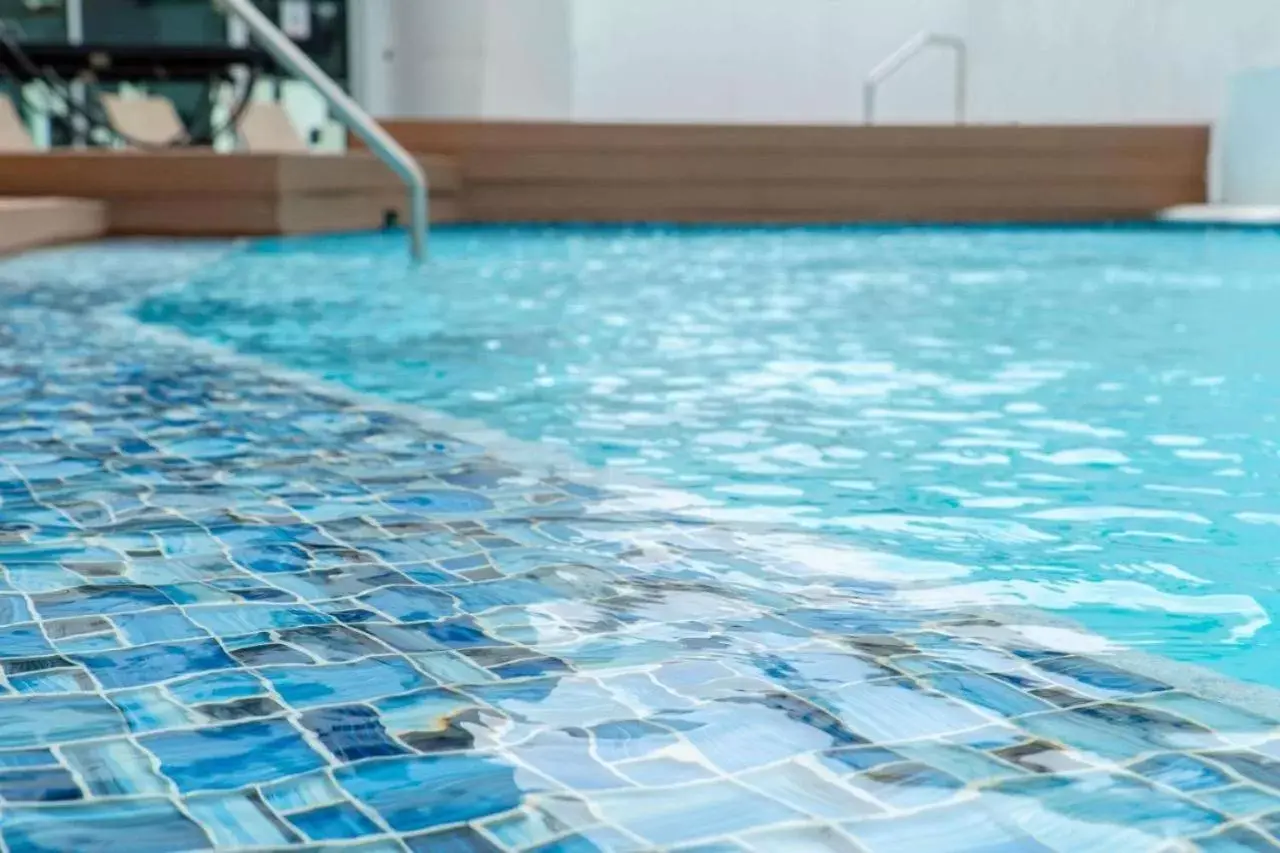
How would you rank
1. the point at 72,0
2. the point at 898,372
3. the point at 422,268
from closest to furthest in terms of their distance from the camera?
the point at 898,372, the point at 422,268, the point at 72,0

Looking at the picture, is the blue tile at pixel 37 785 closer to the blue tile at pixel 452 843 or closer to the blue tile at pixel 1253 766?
the blue tile at pixel 452 843

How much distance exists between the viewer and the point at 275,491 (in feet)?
7.82

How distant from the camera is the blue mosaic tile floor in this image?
46.1 inches

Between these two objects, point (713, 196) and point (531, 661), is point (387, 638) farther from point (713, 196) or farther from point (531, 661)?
point (713, 196)

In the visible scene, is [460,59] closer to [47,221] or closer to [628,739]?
[47,221]

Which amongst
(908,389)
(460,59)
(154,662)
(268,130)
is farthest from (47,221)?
(154,662)

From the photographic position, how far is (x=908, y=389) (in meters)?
3.62

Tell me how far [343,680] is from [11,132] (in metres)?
9.14

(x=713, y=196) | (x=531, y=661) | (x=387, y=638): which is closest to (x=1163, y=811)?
(x=531, y=661)

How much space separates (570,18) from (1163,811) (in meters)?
14.2

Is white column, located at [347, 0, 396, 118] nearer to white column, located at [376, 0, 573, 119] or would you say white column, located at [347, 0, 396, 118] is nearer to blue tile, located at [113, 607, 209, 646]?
white column, located at [376, 0, 573, 119]

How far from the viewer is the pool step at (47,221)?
716 centimetres

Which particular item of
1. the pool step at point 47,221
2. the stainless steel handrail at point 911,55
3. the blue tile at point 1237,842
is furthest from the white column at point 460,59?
the blue tile at point 1237,842

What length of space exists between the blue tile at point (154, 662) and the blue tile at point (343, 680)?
2.5 inches
